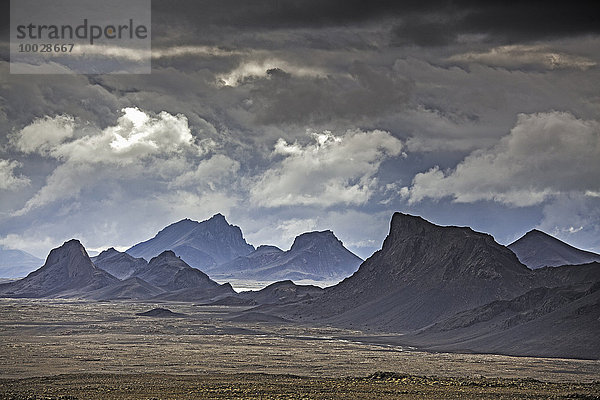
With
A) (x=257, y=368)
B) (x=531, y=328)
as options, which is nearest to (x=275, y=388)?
(x=257, y=368)

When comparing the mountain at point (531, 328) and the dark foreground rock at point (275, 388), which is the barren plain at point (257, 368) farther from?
the mountain at point (531, 328)

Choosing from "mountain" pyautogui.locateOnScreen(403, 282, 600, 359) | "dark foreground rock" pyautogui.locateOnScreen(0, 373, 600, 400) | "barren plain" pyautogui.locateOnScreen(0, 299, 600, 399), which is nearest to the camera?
"dark foreground rock" pyautogui.locateOnScreen(0, 373, 600, 400)

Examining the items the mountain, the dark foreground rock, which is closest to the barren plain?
the dark foreground rock

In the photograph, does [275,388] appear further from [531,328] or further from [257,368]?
[531,328]

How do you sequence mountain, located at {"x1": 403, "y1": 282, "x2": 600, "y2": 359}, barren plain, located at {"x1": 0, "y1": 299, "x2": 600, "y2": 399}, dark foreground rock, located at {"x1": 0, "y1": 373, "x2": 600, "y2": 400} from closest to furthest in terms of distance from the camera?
dark foreground rock, located at {"x1": 0, "y1": 373, "x2": 600, "y2": 400}, barren plain, located at {"x1": 0, "y1": 299, "x2": 600, "y2": 399}, mountain, located at {"x1": 403, "y1": 282, "x2": 600, "y2": 359}

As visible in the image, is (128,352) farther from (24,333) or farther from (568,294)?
(568,294)

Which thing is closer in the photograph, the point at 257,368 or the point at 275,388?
the point at 275,388

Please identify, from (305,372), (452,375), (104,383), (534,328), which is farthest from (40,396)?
(534,328)

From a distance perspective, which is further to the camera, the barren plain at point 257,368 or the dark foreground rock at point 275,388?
the barren plain at point 257,368

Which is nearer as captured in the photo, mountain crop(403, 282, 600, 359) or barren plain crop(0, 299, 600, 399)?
barren plain crop(0, 299, 600, 399)

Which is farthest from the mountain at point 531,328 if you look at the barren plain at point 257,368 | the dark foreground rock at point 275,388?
the dark foreground rock at point 275,388

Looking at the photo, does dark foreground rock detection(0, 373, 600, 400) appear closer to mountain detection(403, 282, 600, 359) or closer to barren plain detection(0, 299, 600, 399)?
barren plain detection(0, 299, 600, 399)

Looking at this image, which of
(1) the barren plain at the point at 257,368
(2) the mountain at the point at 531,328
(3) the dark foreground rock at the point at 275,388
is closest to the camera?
(3) the dark foreground rock at the point at 275,388

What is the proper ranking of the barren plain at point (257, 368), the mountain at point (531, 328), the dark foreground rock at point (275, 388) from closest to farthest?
the dark foreground rock at point (275, 388)
the barren plain at point (257, 368)
the mountain at point (531, 328)
